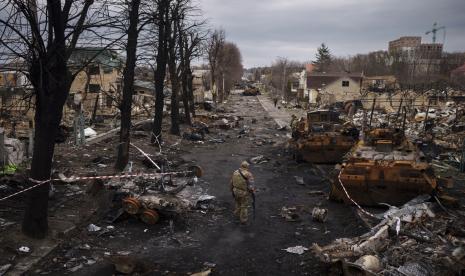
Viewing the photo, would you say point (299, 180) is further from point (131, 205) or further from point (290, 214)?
point (131, 205)

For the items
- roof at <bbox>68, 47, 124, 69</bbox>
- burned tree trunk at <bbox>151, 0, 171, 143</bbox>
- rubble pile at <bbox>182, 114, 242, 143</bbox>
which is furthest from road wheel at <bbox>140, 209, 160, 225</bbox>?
rubble pile at <bbox>182, 114, 242, 143</bbox>

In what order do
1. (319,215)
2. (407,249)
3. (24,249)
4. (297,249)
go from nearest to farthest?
(407,249)
(24,249)
(297,249)
(319,215)

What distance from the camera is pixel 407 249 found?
23.7 feet

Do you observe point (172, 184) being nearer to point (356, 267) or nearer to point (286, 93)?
point (356, 267)

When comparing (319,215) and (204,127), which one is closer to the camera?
(319,215)

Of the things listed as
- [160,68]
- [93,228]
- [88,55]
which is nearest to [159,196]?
[93,228]

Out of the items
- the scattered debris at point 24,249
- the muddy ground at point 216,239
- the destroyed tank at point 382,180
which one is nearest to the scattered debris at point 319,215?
the muddy ground at point 216,239

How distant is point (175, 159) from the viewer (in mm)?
17812

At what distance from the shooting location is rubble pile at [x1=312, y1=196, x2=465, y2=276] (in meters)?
6.44

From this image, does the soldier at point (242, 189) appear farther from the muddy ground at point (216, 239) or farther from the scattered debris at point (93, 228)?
the scattered debris at point (93, 228)

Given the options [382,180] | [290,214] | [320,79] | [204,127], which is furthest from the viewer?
[320,79]

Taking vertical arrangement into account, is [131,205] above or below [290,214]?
above

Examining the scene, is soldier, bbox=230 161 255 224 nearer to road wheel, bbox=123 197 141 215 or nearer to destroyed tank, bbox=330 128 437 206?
road wheel, bbox=123 197 141 215

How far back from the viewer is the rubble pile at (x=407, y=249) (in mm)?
6438
